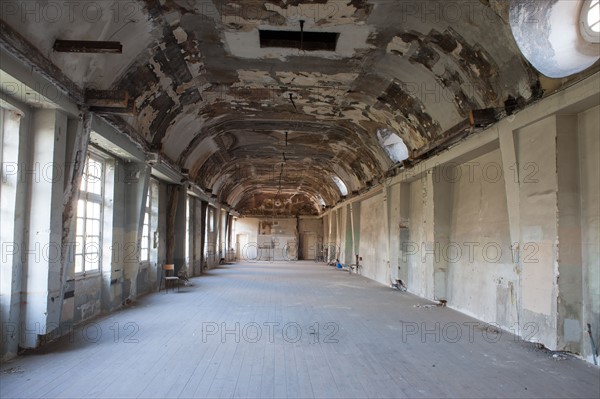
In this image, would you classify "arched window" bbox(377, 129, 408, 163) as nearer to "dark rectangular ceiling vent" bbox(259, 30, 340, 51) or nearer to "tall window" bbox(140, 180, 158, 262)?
"dark rectangular ceiling vent" bbox(259, 30, 340, 51)

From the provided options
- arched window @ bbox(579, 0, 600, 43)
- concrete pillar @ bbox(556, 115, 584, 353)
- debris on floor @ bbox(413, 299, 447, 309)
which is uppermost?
arched window @ bbox(579, 0, 600, 43)

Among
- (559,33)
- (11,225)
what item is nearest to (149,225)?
(11,225)

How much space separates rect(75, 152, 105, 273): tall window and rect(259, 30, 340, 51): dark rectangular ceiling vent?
4.01m

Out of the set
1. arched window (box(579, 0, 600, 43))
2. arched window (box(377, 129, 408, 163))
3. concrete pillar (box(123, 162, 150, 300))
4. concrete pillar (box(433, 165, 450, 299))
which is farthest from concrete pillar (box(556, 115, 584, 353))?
concrete pillar (box(123, 162, 150, 300))

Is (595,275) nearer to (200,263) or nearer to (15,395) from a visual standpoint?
(15,395)

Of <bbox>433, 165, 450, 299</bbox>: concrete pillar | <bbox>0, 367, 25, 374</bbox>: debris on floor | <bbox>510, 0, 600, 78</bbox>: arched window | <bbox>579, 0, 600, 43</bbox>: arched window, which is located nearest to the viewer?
<bbox>579, 0, 600, 43</bbox>: arched window

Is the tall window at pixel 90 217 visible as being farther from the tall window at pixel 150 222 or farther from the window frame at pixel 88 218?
the tall window at pixel 150 222

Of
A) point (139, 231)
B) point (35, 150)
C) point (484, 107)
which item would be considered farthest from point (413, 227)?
point (35, 150)

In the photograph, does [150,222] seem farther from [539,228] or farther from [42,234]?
[539,228]

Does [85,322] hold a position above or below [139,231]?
below

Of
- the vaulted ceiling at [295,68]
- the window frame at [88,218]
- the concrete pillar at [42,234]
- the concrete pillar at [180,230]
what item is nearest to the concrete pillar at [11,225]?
the concrete pillar at [42,234]

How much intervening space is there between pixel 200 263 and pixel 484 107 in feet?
45.7

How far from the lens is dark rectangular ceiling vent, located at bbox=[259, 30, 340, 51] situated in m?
7.75

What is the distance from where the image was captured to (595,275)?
550 centimetres
